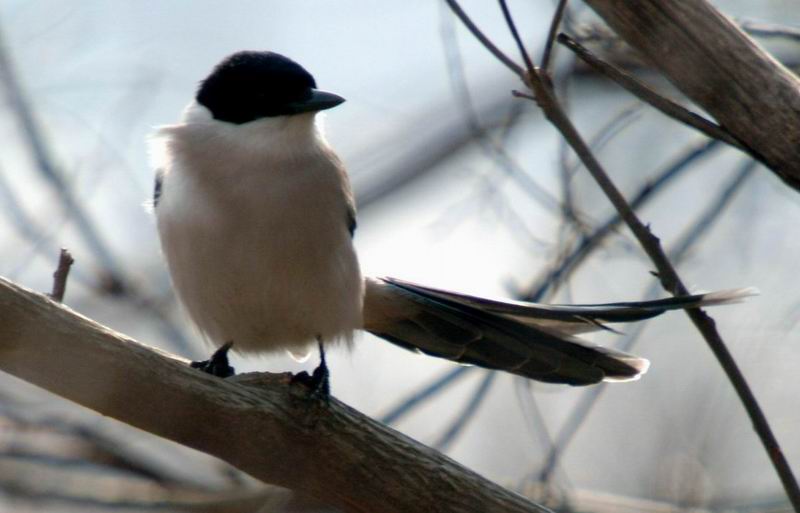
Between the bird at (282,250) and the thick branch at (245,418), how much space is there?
9.6 inches

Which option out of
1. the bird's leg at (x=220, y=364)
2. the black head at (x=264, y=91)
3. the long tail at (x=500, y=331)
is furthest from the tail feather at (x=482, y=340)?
the black head at (x=264, y=91)

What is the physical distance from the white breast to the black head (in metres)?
0.06

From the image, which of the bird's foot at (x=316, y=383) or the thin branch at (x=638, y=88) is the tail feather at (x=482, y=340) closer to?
the bird's foot at (x=316, y=383)

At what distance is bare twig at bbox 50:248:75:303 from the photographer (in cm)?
289

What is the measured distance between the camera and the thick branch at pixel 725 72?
109 inches

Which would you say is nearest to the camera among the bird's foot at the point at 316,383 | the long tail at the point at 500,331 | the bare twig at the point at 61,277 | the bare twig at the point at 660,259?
the bare twig at the point at 660,259

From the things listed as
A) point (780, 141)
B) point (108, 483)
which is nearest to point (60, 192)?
point (108, 483)

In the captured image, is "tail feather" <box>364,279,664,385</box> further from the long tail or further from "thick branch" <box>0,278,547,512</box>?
"thick branch" <box>0,278,547,512</box>

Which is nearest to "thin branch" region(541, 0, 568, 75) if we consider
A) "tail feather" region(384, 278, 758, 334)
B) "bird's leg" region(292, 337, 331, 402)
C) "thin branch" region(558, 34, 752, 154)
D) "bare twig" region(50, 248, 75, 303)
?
Result: "thin branch" region(558, 34, 752, 154)

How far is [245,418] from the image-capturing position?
115 inches

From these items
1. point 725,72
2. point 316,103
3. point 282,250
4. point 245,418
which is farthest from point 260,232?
point 725,72

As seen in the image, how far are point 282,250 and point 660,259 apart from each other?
1343 mm

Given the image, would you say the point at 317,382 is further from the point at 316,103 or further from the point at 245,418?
the point at 316,103

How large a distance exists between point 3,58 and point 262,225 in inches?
85.6
